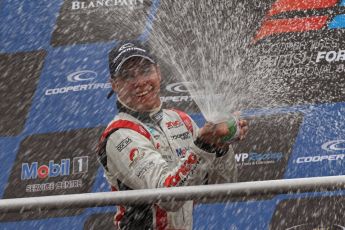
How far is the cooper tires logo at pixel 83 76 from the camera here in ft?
20.9

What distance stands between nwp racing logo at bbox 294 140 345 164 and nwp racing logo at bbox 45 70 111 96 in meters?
1.29

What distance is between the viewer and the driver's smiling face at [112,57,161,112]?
367cm

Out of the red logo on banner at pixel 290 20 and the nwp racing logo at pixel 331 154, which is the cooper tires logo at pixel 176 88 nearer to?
the red logo on banner at pixel 290 20

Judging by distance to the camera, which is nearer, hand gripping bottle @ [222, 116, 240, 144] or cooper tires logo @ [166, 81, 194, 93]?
hand gripping bottle @ [222, 116, 240, 144]

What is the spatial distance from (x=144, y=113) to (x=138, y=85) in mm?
122

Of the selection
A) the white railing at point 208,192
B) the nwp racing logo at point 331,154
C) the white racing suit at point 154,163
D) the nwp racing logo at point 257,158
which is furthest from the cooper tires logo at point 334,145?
the white railing at point 208,192

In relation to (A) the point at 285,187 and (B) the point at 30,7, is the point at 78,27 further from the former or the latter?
(A) the point at 285,187

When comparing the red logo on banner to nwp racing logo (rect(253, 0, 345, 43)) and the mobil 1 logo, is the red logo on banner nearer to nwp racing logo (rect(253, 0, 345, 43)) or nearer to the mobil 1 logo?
nwp racing logo (rect(253, 0, 345, 43))

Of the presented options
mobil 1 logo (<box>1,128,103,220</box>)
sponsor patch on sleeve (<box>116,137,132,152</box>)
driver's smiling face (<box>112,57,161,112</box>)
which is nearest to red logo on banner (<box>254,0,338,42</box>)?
mobil 1 logo (<box>1,128,103,220</box>)

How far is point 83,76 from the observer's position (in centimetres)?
639

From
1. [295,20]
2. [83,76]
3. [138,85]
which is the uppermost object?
[138,85]

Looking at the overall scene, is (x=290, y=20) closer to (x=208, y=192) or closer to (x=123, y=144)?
(x=123, y=144)

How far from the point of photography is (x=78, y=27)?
6.56 meters

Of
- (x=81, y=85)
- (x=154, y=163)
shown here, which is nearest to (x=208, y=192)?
(x=154, y=163)
